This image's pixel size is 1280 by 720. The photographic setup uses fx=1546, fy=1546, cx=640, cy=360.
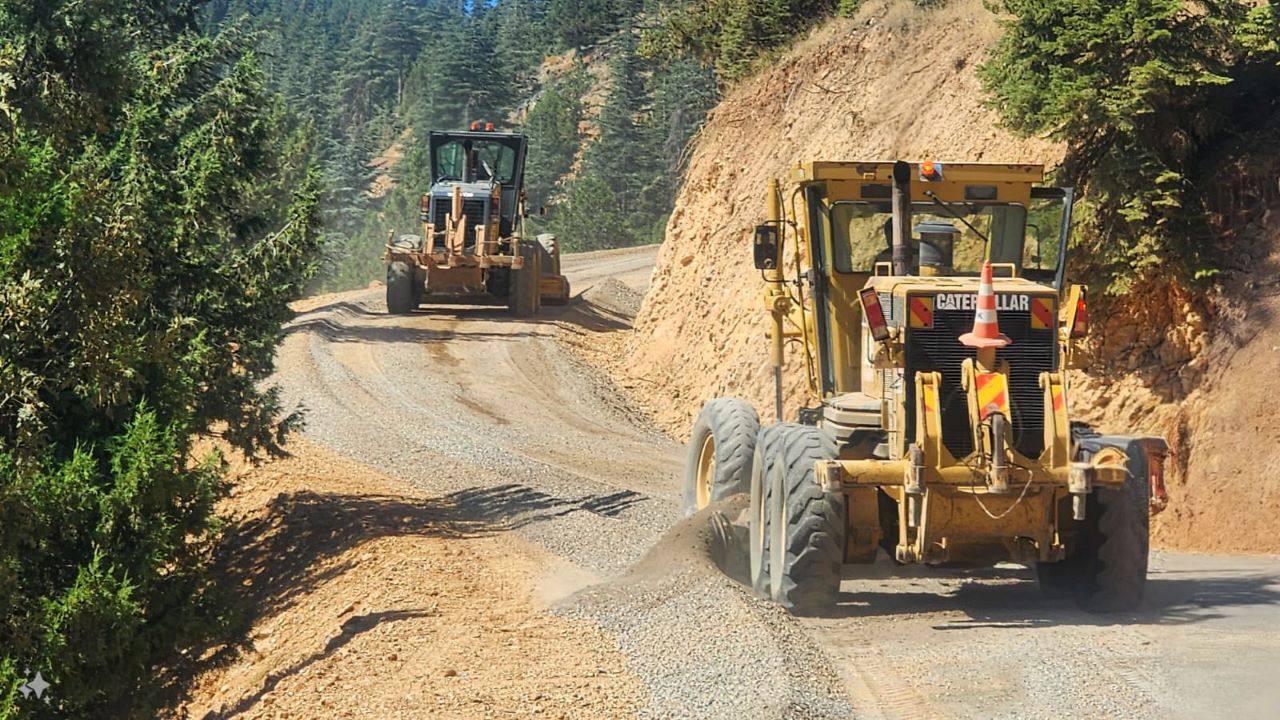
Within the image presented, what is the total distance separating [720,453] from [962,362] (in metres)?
3.44

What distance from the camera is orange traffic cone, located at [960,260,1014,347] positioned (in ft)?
34.5

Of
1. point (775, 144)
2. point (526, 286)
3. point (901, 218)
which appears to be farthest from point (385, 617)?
point (526, 286)

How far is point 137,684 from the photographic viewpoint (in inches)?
574

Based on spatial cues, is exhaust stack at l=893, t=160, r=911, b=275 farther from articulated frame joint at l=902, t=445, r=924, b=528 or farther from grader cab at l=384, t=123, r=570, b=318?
grader cab at l=384, t=123, r=570, b=318

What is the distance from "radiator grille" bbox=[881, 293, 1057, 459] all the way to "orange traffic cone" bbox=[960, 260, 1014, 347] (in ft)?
0.94

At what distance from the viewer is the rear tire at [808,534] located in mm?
10742

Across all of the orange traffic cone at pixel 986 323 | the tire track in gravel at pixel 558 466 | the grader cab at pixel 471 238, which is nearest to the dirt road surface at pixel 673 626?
the tire track in gravel at pixel 558 466

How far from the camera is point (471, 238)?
103 ft

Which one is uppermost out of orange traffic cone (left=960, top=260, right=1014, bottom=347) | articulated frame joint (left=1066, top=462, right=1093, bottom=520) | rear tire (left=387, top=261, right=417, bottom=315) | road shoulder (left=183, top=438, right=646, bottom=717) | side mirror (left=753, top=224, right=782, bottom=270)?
side mirror (left=753, top=224, right=782, bottom=270)

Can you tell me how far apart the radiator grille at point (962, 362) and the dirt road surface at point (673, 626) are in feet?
4.48

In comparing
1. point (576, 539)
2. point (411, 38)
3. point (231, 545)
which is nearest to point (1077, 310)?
point (576, 539)

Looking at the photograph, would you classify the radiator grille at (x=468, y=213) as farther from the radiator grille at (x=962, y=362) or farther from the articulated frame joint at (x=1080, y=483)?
the articulated frame joint at (x=1080, y=483)

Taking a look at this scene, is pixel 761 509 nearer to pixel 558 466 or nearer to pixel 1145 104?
pixel 1145 104

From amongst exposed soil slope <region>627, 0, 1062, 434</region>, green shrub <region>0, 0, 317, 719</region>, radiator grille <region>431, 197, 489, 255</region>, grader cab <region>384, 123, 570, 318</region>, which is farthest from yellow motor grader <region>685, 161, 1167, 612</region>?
radiator grille <region>431, 197, 489, 255</region>
